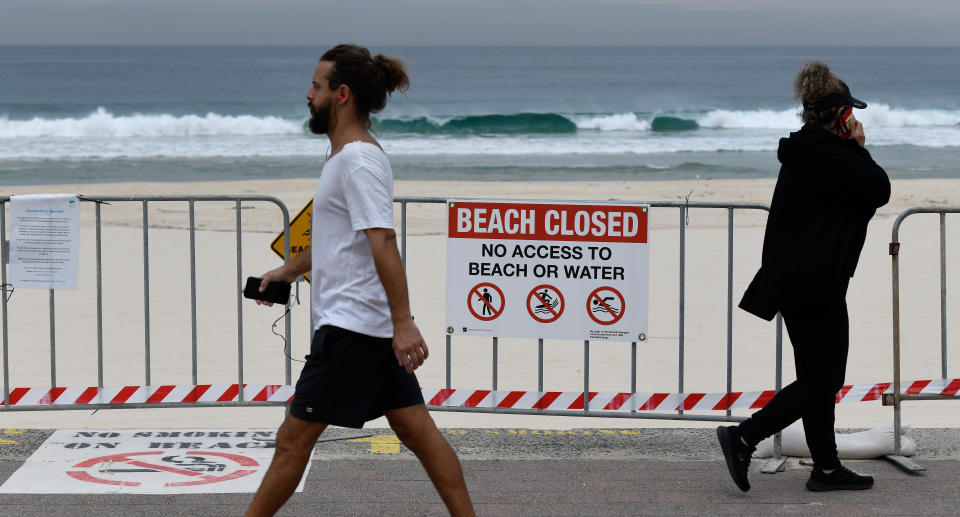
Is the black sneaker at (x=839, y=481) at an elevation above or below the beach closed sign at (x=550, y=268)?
below

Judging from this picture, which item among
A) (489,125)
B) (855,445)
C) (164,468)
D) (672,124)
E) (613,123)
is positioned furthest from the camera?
(613,123)

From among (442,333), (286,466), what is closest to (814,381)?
(286,466)

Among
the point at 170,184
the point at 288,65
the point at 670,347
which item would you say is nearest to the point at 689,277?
the point at 670,347

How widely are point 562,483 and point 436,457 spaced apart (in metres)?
1.21

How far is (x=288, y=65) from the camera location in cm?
10038

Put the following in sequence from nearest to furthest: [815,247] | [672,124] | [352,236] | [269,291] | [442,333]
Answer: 1. [352,236]
2. [269,291]
3. [815,247]
4. [442,333]
5. [672,124]

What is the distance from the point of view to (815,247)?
185 inches

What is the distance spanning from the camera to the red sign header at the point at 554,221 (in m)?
5.47

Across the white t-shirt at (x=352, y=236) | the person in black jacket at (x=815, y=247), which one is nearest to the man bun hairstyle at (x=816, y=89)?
the person in black jacket at (x=815, y=247)

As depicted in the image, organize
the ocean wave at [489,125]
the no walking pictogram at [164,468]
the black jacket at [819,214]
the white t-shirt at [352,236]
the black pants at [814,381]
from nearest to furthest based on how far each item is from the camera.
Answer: the white t-shirt at [352,236] < the black jacket at [819,214] < the black pants at [814,381] < the no walking pictogram at [164,468] < the ocean wave at [489,125]

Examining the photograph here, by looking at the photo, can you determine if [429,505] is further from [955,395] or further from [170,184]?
[170,184]

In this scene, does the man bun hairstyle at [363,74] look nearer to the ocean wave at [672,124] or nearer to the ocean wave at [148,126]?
the ocean wave at [148,126]

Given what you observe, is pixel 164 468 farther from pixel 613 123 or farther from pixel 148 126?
pixel 613 123

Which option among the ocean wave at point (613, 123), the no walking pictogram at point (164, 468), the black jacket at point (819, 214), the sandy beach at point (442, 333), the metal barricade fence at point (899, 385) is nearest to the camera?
the black jacket at point (819, 214)
